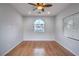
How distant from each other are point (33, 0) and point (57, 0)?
15 cm

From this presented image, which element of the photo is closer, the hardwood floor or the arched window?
the hardwood floor

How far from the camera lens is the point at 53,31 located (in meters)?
7.81

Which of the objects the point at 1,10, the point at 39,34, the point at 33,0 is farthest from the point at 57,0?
the point at 39,34

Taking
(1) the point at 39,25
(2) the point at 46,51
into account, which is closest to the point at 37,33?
(1) the point at 39,25

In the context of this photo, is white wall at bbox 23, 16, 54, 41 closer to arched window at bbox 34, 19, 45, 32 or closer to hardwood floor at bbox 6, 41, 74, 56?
arched window at bbox 34, 19, 45, 32

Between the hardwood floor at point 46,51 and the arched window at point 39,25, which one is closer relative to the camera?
the hardwood floor at point 46,51

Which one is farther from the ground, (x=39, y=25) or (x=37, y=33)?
(x=39, y=25)

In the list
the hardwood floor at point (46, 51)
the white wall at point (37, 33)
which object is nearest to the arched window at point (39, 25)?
the white wall at point (37, 33)

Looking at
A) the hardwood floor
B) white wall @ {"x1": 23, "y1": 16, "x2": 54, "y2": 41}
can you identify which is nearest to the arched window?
white wall @ {"x1": 23, "y1": 16, "x2": 54, "y2": 41}

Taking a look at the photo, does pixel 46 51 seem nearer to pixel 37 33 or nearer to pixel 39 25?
pixel 37 33

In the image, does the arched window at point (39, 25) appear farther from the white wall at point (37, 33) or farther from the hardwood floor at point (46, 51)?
the hardwood floor at point (46, 51)

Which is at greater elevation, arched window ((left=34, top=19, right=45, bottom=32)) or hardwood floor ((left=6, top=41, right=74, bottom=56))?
arched window ((left=34, top=19, right=45, bottom=32))

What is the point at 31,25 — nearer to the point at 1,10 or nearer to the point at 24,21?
the point at 24,21

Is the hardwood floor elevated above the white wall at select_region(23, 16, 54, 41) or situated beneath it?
situated beneath
